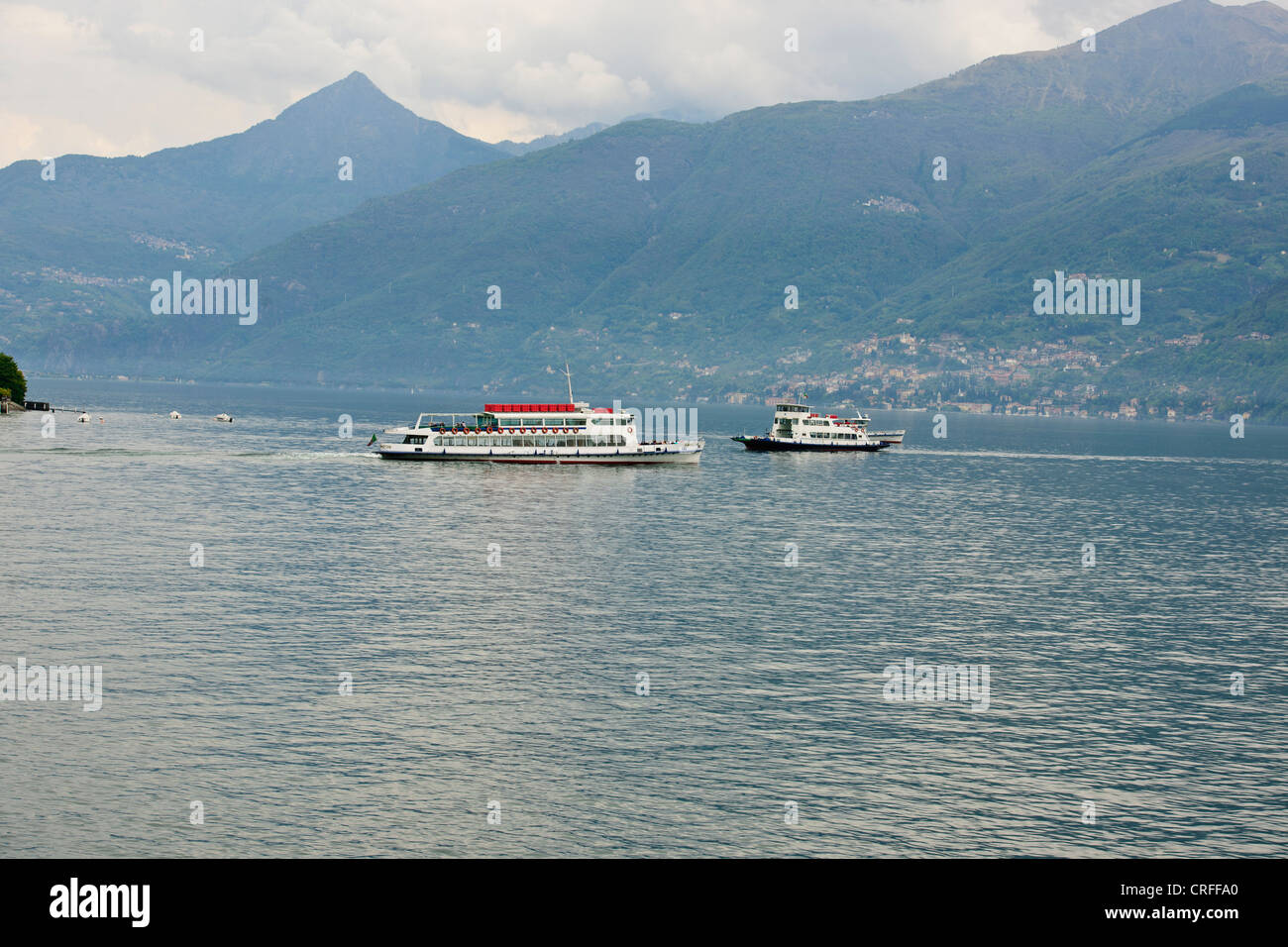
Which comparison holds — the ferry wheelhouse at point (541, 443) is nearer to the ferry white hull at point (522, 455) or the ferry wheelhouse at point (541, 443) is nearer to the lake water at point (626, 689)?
the ferry white hull at point (522, 455)

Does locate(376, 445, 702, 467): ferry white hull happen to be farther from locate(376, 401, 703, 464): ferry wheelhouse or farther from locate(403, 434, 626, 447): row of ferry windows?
locate(403, 434, 626, 447): row of ferry windows

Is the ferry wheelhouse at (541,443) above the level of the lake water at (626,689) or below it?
above

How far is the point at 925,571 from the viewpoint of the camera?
96.9m

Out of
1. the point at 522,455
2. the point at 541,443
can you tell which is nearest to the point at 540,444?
the point at 541,443

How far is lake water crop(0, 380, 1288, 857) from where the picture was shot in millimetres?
40750

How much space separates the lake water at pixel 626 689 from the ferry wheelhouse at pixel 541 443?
67.0 m

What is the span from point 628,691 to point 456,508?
77.4 m

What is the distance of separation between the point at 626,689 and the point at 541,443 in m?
134

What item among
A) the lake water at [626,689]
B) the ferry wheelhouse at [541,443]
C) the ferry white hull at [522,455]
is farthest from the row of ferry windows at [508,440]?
the lake water at [626,689]

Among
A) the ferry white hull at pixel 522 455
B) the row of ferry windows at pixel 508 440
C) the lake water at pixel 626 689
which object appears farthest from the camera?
the row of ferry windows at pixel 508 440

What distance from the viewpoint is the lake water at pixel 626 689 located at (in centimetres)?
4075

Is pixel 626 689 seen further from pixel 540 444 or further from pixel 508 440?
pixel 508 440
